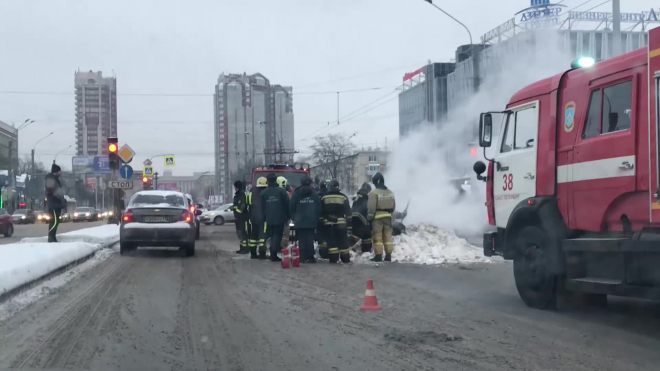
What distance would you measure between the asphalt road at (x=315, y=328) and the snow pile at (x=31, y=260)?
59cm

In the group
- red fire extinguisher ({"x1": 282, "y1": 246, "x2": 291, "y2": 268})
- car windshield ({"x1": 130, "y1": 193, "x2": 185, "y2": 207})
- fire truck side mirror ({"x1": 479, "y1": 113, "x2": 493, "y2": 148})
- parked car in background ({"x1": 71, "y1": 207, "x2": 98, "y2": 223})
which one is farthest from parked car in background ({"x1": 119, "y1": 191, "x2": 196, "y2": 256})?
parked car in background ({"x1": 71, "y1": 207, "x2": 98, "y2": 223})

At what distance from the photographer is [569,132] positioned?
7.91 metres

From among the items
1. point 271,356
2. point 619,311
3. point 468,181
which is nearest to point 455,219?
point 468,181

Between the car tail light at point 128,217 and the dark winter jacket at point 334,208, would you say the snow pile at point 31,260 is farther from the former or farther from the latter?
the dark winter jacket at point 334,208

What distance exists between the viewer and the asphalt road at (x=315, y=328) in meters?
5.94

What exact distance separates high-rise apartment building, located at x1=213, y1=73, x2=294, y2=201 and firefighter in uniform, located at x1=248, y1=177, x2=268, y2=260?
5038 cm

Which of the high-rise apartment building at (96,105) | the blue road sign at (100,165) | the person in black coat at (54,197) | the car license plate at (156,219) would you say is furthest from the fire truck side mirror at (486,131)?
the high-rise apartment building at (96,105)

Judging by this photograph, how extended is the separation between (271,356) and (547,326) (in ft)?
10.4

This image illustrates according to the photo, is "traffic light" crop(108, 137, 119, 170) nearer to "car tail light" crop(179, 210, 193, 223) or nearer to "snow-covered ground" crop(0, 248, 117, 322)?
"snow-covered ground" crop(0, 248, 117, 322)

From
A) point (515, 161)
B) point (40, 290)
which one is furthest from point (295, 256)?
point (515, 161)

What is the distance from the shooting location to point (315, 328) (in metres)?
7.34

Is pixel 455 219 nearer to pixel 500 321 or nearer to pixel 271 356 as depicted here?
pixel 500 321

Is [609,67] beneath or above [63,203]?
above

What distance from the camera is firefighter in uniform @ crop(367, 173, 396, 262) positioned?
1408 cm
